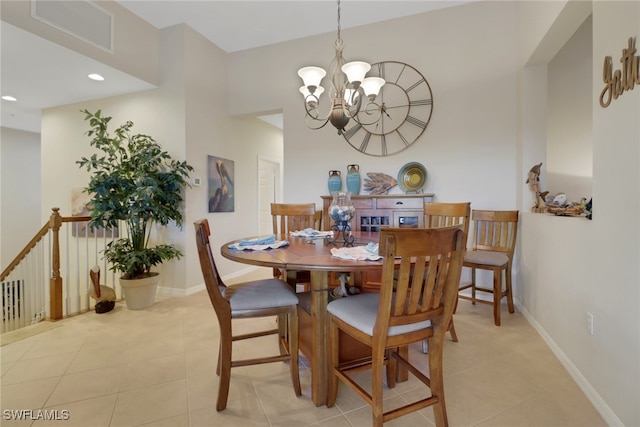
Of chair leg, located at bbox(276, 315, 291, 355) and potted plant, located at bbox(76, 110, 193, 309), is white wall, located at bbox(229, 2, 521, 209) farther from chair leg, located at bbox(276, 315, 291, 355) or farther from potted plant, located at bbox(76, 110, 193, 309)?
chair leg, located at bbox(276, 315, 291, 355)

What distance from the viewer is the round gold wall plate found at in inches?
131

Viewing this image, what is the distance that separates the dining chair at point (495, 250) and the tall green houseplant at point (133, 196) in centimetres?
316

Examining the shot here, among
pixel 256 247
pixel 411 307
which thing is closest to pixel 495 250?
pixel 411 307

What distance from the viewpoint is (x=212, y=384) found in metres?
1.78

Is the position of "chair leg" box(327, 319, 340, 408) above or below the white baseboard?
above

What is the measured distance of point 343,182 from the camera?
3.73 m

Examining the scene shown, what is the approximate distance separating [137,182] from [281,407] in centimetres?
270

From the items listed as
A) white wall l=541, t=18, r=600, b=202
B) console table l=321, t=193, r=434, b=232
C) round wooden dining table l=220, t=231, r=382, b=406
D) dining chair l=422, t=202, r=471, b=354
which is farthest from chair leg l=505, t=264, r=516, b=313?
round wooden dining table l=220, t=231, r=382, b=406

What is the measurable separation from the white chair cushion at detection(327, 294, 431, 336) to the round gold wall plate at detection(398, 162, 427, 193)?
6.79 feet

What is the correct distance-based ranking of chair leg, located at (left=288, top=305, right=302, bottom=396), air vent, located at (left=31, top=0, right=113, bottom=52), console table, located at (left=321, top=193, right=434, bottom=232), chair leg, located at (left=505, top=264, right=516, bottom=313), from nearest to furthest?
chair leg, located at (left=288, top=305, right=302, bottom=396), air vent, located at (left=31, top=0, right=113, bottom=52), chair leg, located at (left=505, top=264, right=516, bottom=313), console table, located at (left=321, top=193, right=434, bottom=232)

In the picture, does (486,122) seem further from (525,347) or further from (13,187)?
(13,187)

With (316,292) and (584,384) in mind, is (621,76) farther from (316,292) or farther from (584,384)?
Answer: (316,292)

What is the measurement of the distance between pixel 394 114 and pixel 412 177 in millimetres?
824

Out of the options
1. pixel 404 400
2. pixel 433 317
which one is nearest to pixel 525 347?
pixel 404 400
